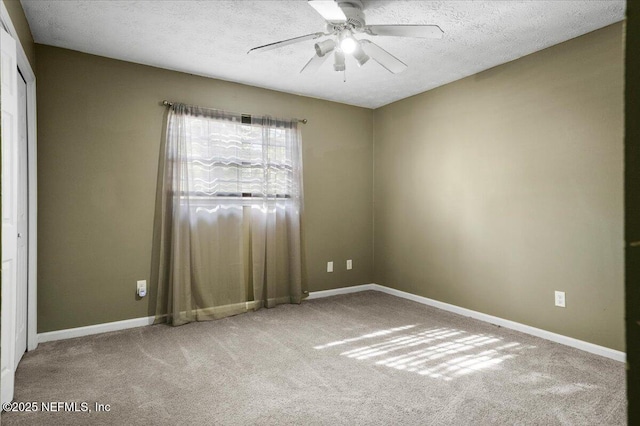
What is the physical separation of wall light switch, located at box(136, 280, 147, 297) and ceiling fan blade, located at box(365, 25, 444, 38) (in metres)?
2.87

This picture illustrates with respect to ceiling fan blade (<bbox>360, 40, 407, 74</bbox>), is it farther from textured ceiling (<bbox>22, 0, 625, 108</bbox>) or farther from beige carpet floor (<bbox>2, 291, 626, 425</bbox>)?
beige carpet floor (<bbox>2, 291, 626, 425</bbox>)

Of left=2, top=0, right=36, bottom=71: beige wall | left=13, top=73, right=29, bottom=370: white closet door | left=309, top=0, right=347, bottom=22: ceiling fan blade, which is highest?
left=2, top=0, right=36, bottom=71: beige wall

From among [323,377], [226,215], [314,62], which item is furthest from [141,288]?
[314,62]

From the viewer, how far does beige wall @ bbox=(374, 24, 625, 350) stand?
2748 mm

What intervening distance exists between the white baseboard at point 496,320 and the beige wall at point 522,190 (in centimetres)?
5

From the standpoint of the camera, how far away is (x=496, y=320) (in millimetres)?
3479

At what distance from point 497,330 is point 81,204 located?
380 centimetres

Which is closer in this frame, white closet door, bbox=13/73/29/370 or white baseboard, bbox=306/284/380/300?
white closet door, bbox=13/73/29/370

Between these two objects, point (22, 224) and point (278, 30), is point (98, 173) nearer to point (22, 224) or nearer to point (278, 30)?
point (22, 224)

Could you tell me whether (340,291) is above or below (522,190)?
below

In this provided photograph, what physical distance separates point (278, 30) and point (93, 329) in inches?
115

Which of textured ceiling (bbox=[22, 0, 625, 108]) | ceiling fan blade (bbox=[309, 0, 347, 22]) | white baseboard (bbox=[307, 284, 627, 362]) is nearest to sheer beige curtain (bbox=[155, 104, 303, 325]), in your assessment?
textured ceiling (bbox=[22, 0, 625, 108])

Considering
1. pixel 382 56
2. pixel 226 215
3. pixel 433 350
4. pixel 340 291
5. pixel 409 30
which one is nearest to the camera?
pixel 409 30

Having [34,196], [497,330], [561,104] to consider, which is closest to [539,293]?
[497,330]
